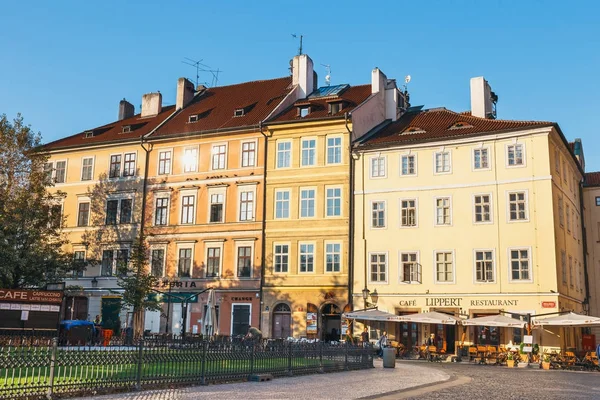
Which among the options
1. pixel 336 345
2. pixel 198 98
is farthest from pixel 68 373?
pixel 198 98

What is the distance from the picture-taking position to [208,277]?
132 feet

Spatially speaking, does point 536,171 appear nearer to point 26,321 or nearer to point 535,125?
point 535,125

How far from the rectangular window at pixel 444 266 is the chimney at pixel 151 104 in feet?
76.8

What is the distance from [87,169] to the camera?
150 feet

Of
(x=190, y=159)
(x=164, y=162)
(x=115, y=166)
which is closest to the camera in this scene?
(x=190, y=159)

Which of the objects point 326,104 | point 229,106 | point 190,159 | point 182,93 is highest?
point 182,93

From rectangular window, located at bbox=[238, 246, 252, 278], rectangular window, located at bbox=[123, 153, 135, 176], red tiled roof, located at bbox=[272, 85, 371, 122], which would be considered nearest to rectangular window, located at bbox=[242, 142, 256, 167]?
red tiled roof, located at bbox=[272, 85, 371, 122]

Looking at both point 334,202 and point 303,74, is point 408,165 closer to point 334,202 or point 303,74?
point 334,202

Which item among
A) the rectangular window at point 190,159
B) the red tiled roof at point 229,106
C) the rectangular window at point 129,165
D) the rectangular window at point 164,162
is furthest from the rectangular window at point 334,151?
the rectangular window at point 129,165

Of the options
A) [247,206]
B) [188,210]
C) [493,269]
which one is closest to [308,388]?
[493,269]

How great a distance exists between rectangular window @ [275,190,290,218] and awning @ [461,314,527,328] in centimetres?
1223

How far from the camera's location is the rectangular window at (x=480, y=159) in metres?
35.4

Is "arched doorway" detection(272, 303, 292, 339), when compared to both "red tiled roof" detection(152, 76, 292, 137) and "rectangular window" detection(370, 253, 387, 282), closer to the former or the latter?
"rectangular window" detection(370, 253, 387, 282)

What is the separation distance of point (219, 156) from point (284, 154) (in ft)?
14.2
